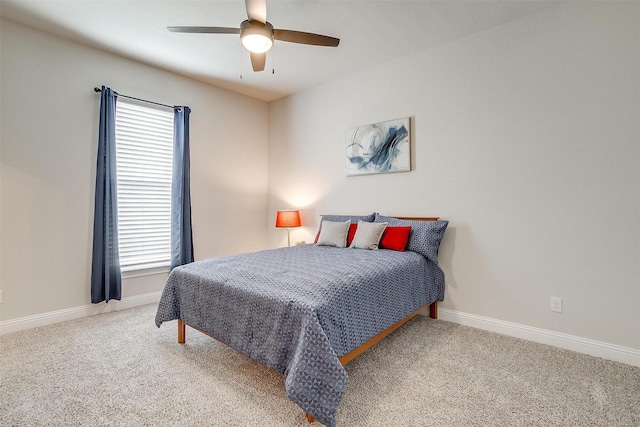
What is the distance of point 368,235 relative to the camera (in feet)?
10.1

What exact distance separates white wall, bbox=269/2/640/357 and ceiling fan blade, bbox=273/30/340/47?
1.37 metres

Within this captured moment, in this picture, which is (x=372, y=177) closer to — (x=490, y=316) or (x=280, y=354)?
(x=490, y=316)

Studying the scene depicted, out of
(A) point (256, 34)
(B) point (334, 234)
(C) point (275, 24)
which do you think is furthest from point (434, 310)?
(C) point (275, 24)

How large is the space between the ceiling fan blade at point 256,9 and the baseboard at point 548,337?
2.92 meters

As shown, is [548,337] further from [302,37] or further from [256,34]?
[256,34]

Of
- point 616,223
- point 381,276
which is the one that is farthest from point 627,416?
point 381,276

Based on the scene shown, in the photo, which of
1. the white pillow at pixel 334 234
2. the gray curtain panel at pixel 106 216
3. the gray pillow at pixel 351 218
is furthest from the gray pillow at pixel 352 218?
the gray curtain panel at pixel 106 216

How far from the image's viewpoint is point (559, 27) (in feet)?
8.04

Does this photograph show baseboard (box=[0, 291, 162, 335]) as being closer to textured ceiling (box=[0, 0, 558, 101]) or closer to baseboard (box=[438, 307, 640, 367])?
textured ceiling (box=[0, 0, 558, 101])

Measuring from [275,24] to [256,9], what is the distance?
0.88 m

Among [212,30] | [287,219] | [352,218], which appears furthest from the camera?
[287,219]

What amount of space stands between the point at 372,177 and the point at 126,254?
9.40ft

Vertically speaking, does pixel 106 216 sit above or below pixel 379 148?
below

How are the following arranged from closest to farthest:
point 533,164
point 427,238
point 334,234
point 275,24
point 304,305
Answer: point 304,305 < point 533,164 < point 275,24 < point 427,238 < point 334,234
